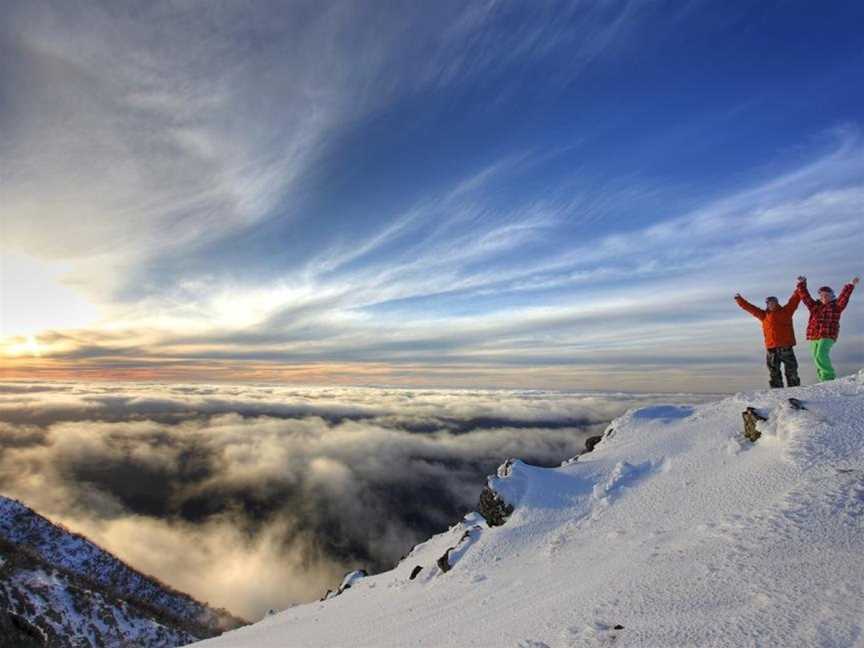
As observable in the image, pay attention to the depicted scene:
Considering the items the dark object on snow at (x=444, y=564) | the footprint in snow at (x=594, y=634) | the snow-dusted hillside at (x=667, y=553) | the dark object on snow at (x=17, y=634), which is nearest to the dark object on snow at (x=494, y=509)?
the snow-dusted hillside at (x=667, y=553)

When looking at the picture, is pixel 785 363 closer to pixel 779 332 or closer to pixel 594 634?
pixel 779 332

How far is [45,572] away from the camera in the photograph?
151 meters

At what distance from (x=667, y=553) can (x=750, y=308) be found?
1521 cm

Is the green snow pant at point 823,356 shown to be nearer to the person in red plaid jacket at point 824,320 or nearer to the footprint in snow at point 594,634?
the person in red plaid jacket at point 824,320

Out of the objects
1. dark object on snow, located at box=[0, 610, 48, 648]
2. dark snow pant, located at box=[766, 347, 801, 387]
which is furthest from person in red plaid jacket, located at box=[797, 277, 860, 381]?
dark object on snow, located at box=[0, 610, 48, 648]

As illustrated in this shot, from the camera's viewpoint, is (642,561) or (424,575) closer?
(642,561)

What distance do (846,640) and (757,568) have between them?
2.39 metres

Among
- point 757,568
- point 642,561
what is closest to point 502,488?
point 642,561

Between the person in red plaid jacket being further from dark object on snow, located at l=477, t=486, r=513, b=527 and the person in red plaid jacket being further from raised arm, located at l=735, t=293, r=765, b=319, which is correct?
dark object on snow, located at l=477, t=486, r=513, b=527

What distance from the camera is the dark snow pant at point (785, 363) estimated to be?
21.0 metres

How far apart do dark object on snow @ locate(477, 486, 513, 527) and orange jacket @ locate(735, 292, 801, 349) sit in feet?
45.0

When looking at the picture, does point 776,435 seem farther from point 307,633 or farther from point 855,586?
point 307,633

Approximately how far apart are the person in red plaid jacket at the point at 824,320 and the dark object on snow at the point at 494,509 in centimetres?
1446

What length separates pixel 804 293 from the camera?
64.7 ft
